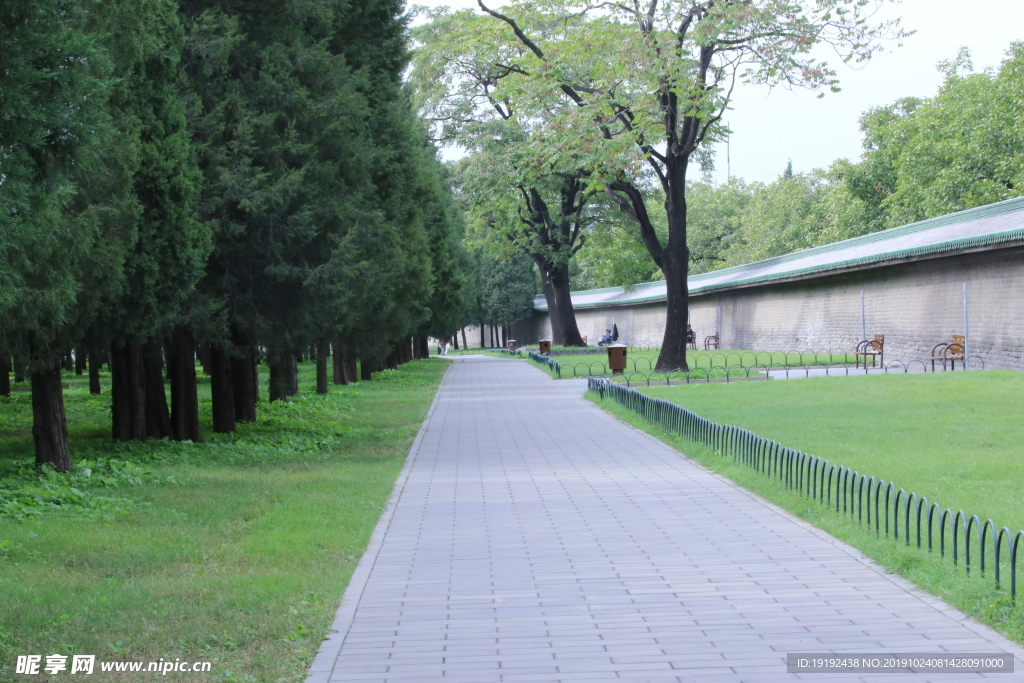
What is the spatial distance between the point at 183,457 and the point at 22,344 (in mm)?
3428

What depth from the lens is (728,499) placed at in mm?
9617

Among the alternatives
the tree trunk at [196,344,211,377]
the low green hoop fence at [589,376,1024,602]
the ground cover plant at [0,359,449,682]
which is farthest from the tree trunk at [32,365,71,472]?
the low green hoop fence at [589,376,1024,602]

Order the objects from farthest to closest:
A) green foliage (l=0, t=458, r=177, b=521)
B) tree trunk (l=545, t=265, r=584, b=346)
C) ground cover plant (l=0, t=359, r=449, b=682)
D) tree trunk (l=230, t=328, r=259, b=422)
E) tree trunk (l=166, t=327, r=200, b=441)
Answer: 1. tree trunk (l=545, t=265, r=584, b=346)
2. tree trunk (l=230, t=328, r=259, b=422)
3. tree trunk (l=166, t=327, r=200, b=441)
4. green foliage (l=0, t=458, r=177, b=521)
5. ground cover plant (l=0, t=359, r=449, b=682)

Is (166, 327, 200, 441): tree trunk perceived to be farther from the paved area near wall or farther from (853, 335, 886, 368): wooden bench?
(853, 335, 886, 368): wooden bench

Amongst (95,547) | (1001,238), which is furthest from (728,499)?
(1001,238)

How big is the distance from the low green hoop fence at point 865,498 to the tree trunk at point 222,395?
6.95 m

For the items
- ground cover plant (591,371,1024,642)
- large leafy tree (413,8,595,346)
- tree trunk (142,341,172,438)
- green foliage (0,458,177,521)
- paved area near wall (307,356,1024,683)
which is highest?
→ large leafy tree (413,8,595,346)

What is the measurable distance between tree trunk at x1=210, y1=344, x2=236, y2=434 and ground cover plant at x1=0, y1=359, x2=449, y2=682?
3.27 feet

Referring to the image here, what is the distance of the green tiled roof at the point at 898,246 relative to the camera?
23.3 m

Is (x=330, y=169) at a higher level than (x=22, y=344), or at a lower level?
higher

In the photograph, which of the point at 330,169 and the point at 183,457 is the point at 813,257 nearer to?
the point at 330,169

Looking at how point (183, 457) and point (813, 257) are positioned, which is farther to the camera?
point (813, 257)

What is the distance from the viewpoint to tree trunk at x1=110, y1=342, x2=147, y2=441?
14086 millimetres

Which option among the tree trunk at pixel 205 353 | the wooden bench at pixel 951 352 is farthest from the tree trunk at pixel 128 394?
the wooden bench at pixel 951 352
